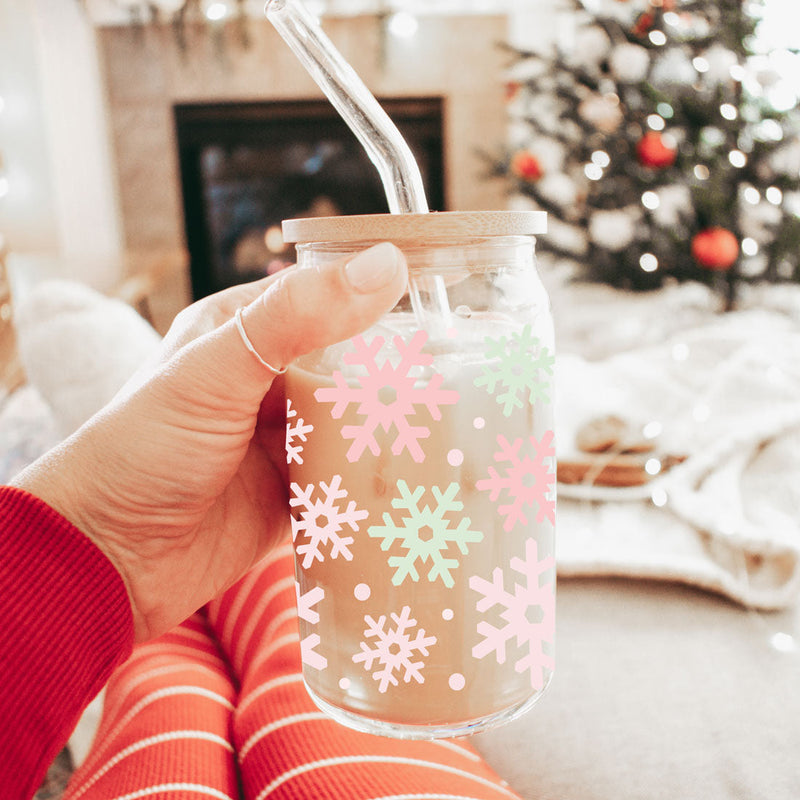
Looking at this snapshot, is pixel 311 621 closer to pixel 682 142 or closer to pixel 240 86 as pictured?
pixel 682 142

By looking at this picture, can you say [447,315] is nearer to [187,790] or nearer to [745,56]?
[187,790]

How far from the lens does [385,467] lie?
40cm

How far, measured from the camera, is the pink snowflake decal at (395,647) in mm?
417

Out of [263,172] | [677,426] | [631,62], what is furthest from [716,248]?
[263,172]

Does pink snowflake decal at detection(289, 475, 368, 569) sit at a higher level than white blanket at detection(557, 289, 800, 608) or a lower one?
higher

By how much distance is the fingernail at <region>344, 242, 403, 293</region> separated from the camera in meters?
0.38

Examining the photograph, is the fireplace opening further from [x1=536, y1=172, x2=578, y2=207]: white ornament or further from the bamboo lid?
the bamboo lid

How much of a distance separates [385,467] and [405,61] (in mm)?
3108

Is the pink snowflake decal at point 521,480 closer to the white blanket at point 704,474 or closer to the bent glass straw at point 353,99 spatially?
the bent glass straw at point 353,99

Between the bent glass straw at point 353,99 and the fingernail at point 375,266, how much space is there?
53 mm

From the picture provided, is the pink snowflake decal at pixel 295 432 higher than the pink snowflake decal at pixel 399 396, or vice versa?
the pink snowflake decal at pixel 399 396

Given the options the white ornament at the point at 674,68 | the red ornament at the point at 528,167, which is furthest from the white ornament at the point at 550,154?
the white ornament at the point at 674,68

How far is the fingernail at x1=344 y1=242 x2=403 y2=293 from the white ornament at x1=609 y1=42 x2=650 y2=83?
2.32 metres

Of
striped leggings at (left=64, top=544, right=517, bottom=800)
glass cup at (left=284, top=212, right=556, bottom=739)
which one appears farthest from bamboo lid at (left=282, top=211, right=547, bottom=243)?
striped leggings at (left=64, top=544, right=517, bottom=800)
